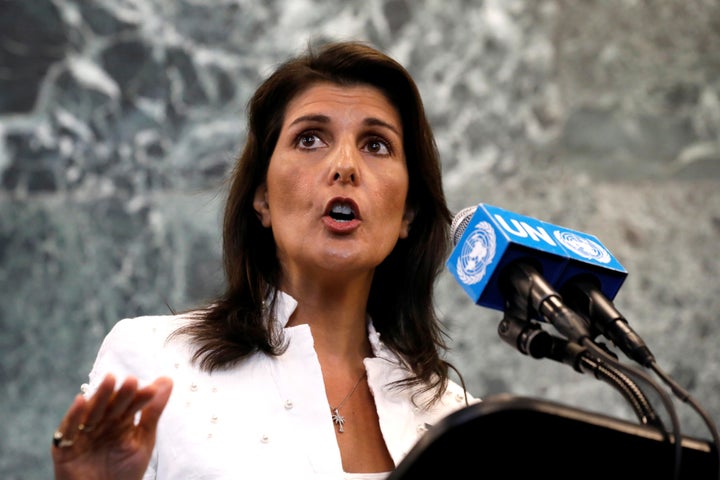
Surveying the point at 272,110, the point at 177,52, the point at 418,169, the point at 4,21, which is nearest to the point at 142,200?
the point at 177,52

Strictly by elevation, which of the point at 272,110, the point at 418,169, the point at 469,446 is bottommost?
the point at 469,446

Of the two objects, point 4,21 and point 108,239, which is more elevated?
point 4,21

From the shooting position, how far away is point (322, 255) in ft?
6.73

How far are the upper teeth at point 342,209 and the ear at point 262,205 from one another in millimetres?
259

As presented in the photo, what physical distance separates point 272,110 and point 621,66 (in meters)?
1.79

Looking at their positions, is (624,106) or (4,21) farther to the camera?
(624,106)

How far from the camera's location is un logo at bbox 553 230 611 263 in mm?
1467

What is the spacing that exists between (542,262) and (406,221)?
0.98 metres

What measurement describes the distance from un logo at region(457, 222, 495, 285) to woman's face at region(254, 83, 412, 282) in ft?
1.71

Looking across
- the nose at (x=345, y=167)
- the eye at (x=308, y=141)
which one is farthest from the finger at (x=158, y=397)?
the eye at (x=308, y=141)

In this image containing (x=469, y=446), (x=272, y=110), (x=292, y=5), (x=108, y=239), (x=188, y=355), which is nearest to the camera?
(x=469, y=446)

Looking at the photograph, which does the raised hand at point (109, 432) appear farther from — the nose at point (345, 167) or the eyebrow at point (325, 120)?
the eyebrow at point (325, 120)

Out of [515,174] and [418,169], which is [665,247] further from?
[418,169]

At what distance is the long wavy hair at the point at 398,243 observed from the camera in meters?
2.25
